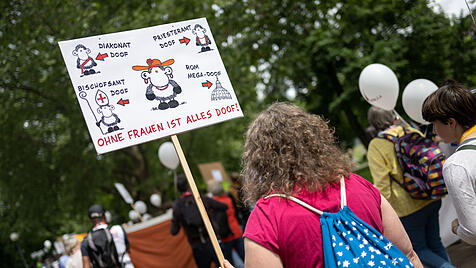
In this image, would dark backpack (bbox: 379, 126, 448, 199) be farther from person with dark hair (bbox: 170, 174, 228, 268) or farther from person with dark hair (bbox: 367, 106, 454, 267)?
person with dark hair (bbox: 170, 174, 228, 268)

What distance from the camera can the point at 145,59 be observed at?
3.25 metres

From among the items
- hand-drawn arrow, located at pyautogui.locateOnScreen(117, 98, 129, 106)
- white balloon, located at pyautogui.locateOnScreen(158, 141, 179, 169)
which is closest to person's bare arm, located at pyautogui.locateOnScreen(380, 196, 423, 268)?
hand-drawn arrow, located at pyautogui.locateOnScreen(117, 98, 129, 106)

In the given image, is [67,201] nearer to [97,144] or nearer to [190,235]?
[190,235]

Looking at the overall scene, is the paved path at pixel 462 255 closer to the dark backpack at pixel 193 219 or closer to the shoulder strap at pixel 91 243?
the dark backpack at pixel 193 219

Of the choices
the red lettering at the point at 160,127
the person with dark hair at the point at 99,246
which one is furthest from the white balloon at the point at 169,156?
the red lettering at the point at 160,127

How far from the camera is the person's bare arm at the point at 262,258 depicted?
1.69 meters

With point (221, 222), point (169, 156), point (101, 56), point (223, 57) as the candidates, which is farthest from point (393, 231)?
point (223, 57)

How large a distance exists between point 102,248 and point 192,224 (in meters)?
1.17

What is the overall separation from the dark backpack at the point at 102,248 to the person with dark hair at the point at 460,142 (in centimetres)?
386

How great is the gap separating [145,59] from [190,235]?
312 centimetres

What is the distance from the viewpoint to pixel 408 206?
12.0 feet

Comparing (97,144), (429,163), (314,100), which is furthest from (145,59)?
(314,100)

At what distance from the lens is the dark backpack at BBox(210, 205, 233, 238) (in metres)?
6.06

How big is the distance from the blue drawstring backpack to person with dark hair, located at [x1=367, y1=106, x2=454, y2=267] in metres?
2.01
